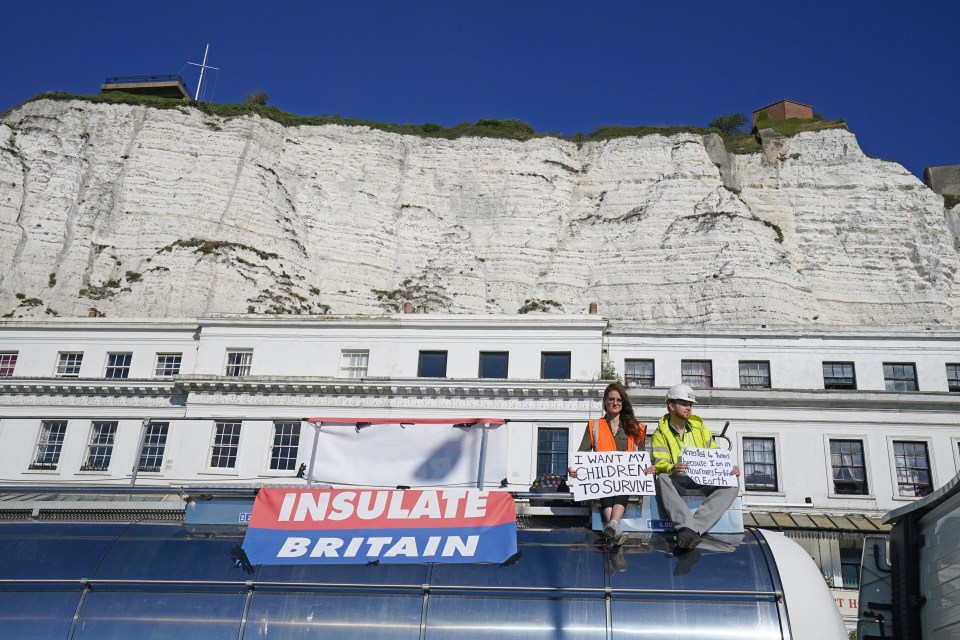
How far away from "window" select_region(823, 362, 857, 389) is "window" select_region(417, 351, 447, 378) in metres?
15.9

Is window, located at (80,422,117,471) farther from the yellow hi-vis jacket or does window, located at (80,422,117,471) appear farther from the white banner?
the yellow hi-vis jacket

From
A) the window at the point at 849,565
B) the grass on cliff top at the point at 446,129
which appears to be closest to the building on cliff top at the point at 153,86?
the grass on cliff top at the point at 446,129

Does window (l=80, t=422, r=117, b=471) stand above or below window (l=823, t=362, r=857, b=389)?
below

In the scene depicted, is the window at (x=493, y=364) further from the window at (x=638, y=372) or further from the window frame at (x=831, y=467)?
the window frame at (x=831, y=467)

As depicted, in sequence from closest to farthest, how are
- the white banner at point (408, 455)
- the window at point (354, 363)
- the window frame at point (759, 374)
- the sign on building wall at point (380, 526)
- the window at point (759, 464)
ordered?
the sign on building wall at point (380, 526)
the white banner at point (408, 455)
the window at point (759, 464)
the window frame at point (759, 374)
the window at point (354, 363)

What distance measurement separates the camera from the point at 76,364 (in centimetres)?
3778

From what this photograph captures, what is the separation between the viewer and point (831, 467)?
3194 cm

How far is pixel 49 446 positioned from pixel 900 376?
118 ft

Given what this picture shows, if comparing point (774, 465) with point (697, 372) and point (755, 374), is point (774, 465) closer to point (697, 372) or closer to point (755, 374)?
point (755, 374)

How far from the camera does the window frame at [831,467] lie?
3142 cm

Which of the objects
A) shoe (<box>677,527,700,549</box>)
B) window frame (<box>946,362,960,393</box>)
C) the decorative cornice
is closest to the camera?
shoe (<box>677,527,700,549</box>)

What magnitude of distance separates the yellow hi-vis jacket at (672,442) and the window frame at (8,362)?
36.5 metres

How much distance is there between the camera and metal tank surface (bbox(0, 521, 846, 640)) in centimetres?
791

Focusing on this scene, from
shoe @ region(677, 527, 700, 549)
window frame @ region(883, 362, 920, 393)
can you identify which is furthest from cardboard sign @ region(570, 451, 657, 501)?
window frame @ region(883, 362, 920, 393)
